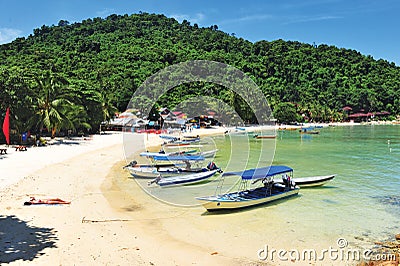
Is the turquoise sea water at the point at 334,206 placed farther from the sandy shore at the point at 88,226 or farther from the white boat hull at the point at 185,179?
the sandy shore at the point at 88,226

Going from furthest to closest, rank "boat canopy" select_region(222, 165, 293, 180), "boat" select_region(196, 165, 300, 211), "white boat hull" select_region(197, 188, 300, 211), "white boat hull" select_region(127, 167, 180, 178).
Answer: "white boat hull" select_region(127, 167, 180, 178) < "boat canopy" select_region(222, 165, 293, 180) < "boat" select_region(196, 165, 300, 211) < "white boat hull" select_region(197, 188, 300, 211)

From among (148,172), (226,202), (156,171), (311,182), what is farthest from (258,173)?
(148,172)

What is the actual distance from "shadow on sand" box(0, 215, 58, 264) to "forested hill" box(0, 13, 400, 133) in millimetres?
66393

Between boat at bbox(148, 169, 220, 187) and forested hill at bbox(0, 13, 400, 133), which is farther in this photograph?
forested hill at bbox(0, 13, 400, 133)

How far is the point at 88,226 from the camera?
1162 cm

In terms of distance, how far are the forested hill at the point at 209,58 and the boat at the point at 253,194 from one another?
63.5 metres

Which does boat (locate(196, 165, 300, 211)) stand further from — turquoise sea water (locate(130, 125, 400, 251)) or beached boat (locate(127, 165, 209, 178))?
beached boat (locate(127, 165, 209, 178))

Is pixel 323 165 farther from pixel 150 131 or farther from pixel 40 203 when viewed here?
pixel 150 131

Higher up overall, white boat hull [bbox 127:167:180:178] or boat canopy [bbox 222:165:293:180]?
boat canopy [bbox 222:165:293:180]

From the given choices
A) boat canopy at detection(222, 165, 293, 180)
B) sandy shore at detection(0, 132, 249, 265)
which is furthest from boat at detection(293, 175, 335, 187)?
sandy shore at detection(0, 132, 249, 265)

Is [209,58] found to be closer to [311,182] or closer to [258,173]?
[311,182]

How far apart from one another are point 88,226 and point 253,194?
23.3 ft

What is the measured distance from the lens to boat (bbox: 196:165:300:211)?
538 inches

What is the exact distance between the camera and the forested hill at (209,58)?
8956 cm
